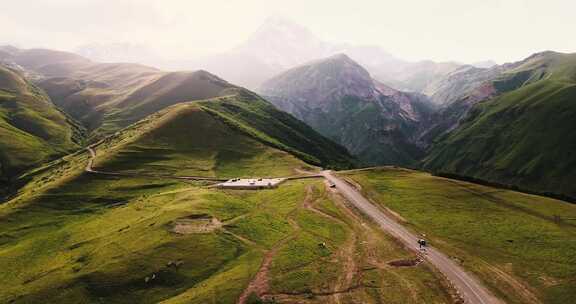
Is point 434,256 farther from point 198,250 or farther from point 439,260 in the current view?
point 198,250

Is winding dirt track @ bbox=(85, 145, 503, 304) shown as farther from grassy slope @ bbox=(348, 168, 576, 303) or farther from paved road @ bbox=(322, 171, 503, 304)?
grassy slope @ bbox=(348, 168, 576, 303)

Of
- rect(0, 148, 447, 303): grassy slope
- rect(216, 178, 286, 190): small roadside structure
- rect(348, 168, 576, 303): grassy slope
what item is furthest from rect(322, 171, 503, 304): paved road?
rect(216, 178, 286, 190): small roadside structure

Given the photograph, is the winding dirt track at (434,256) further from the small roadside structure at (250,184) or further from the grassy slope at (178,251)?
the small roadside structure at (250,184)

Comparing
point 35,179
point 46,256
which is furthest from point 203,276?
point 35,179

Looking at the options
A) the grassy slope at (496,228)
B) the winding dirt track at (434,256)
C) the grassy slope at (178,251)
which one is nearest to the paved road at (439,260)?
the winding dirt track at (434,256)

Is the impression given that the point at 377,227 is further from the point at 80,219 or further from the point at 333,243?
the point at 80,219
